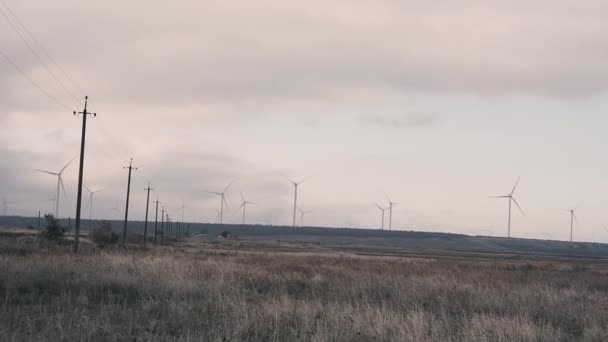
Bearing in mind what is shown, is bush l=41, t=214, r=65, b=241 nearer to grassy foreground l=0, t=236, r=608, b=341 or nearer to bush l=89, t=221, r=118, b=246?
bush l=89, t=221, r=118, b=246

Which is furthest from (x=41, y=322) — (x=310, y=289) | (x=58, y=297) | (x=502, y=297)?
(x=502, y=297)

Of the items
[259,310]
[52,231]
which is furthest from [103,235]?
[259,310]

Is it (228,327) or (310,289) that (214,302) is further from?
(310,289)

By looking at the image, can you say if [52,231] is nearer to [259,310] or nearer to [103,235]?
[103,235]

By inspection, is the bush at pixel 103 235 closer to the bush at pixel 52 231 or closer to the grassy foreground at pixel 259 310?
the bush at pixel 52 231

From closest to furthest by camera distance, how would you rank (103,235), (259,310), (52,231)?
(259,310) < (52,231) < (103,235)

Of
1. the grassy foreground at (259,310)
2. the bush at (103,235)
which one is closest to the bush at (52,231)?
the bush at (103,235)

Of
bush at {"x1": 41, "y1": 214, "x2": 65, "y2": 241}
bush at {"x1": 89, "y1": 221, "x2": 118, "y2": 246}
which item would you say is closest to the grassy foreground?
bush at {"x1": 41, "y1": 214, "x2": 65, "y2": 241}

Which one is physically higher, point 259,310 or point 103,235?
point 259,310

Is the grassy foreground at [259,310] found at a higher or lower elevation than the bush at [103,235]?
higher

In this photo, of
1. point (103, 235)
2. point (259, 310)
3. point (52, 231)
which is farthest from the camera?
point (103, 235)

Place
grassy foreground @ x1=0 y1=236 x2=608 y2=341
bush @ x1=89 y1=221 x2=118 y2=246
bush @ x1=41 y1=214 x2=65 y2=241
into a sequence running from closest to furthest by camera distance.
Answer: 1. grassy foreground @ x1=0 y1=236 x2=608 y2=341
2. bush @ x1=41 y1=214 x2=65 y2=241
3. bush @ x1=89 y1=221 x2=118 y2=246

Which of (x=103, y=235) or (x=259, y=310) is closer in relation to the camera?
(x=259, y=310)

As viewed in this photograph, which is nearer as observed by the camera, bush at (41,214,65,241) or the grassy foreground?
the grassy foreground
